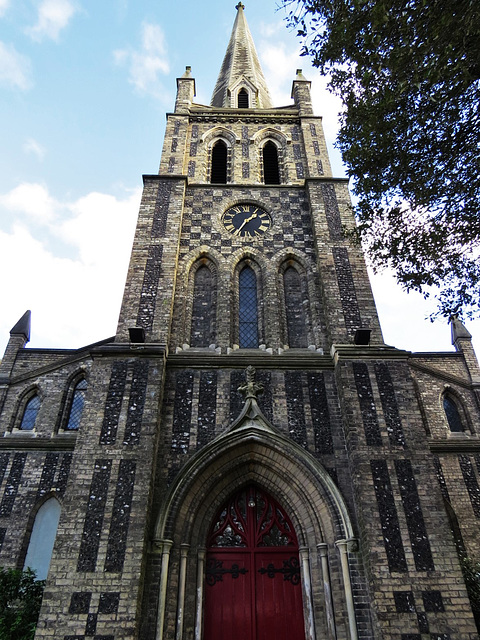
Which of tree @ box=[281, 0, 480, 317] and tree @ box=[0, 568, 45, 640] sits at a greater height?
tree @ box=[281, 0, 480, 317]

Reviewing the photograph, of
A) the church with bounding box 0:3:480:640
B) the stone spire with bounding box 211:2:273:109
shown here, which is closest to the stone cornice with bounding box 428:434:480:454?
the church with bounding box 0:3:480:640

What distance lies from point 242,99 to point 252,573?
20.2m

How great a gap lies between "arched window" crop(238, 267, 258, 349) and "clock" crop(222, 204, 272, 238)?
1.25m

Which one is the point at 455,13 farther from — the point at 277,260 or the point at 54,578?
the point at 54,578

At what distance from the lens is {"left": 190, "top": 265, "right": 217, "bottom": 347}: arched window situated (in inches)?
478

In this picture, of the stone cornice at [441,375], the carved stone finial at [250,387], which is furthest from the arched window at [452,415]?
the carved stone finial at [250,387]

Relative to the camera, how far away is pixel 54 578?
807cm

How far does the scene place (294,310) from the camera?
1277cm

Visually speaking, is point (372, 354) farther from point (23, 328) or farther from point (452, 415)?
point (23, 328)

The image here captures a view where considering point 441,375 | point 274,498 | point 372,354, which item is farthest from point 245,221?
point 441,375

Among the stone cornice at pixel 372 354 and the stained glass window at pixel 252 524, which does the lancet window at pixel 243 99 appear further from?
the stained glass window at pixel 252 524

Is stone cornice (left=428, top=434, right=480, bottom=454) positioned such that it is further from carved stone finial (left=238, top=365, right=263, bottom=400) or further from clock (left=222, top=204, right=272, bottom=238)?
clock (left=222, top=204, right=272, bottom=238)

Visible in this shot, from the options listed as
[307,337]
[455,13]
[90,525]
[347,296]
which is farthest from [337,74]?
[90,525]

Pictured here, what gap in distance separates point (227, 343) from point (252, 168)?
24.3 feet
